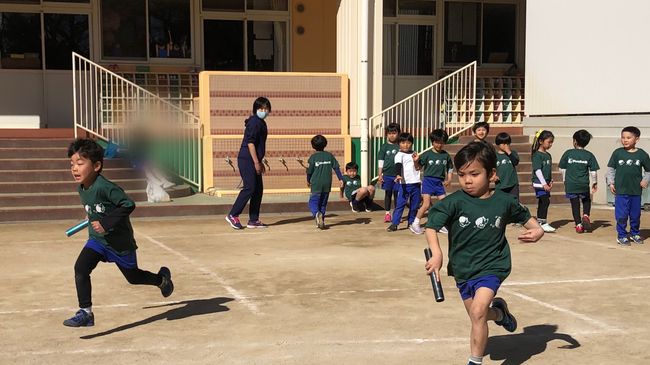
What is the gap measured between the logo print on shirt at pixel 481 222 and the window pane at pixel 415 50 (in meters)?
14.9

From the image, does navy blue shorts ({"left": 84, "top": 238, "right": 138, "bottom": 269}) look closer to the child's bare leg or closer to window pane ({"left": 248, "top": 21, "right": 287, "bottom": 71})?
the child's bare leg

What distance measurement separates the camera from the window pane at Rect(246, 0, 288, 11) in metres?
18.1

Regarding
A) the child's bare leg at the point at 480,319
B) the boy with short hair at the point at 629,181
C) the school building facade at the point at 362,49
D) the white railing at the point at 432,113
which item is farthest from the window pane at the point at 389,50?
the child's bare leg at the point at 480,319

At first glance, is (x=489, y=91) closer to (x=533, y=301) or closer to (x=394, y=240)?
(x=394, y=240)

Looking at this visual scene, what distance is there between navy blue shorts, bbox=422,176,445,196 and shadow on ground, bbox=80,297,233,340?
449cm

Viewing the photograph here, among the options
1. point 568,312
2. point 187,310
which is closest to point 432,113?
point 568,312

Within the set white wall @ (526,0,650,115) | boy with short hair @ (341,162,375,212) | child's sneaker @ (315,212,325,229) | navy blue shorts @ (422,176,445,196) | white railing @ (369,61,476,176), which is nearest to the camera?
navy blue shorts @ (422,176,445,196)

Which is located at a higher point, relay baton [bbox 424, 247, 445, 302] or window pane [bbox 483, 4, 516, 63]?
window pane [bbox 483, 4, 516, 63]

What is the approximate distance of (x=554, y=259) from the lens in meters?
8.41

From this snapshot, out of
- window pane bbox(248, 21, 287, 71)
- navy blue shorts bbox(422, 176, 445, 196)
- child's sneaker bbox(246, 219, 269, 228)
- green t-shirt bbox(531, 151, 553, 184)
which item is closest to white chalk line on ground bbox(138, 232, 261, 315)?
child's sneaker bbox(246, 219, 269, 228)

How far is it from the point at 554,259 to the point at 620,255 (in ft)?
2.82

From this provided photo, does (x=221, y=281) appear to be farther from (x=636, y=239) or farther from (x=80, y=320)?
(x=636, y=239)

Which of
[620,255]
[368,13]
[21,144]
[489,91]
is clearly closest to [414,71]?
[489,91]

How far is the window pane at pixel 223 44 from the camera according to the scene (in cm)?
1800
